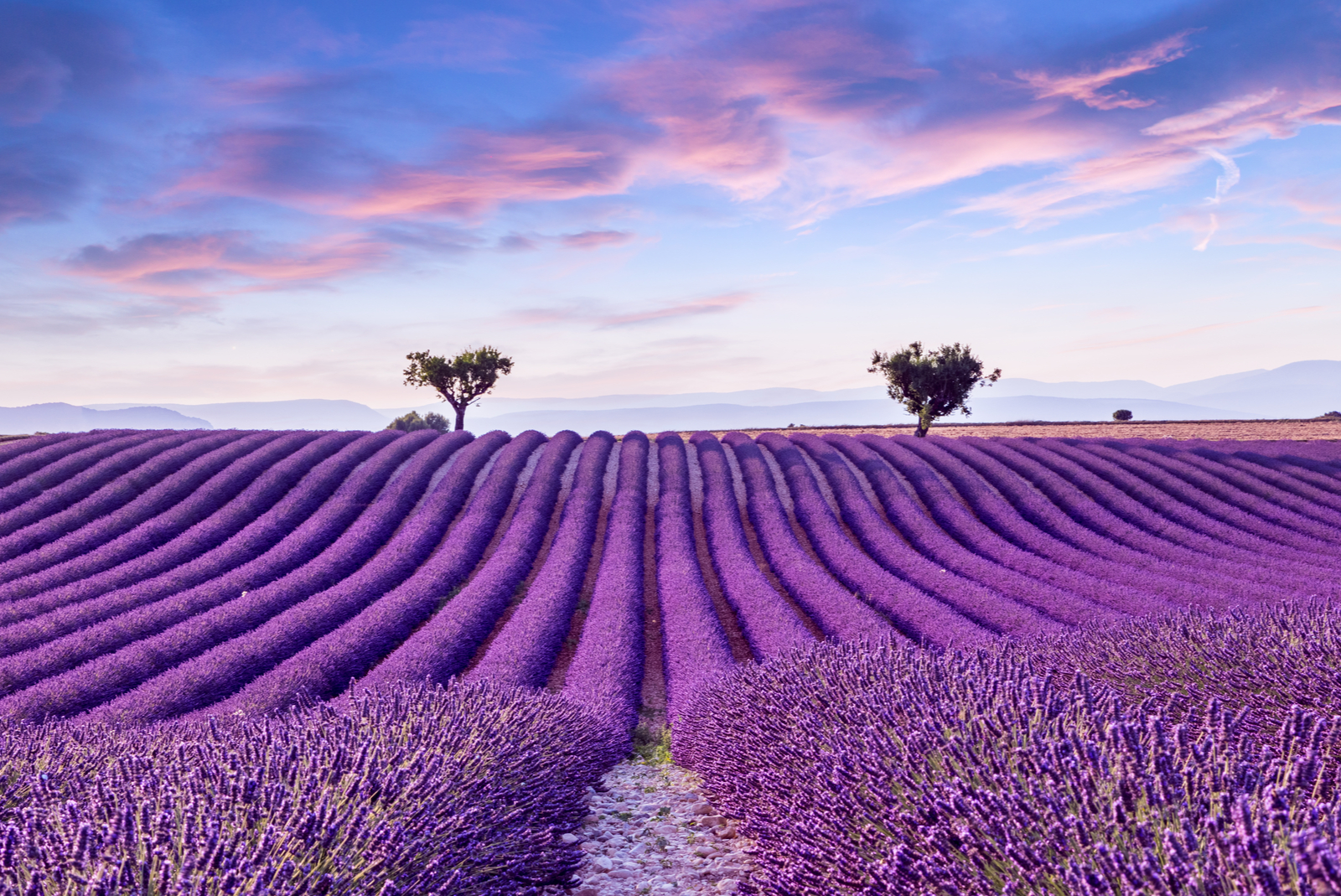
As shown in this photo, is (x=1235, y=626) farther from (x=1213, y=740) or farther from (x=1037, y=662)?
(x=1213, y=740)

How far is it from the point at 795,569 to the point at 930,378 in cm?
1801

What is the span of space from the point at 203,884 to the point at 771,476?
17.1 metres

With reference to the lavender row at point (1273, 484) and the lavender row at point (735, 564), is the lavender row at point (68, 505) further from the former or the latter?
the lavender row at point (1273, 484)

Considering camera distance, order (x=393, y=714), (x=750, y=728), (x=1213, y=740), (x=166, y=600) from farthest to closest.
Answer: (x=166, y=600) < (x=750, y=728) < (x=393, y=714) < (x=1213, y=740)

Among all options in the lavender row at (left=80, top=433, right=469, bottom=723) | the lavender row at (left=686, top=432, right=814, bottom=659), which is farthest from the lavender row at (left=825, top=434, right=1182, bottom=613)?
the lavender row at (left=80, top=433, right=469, bottom=723)

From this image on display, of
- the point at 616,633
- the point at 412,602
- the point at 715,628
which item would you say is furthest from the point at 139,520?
the point at 715,628

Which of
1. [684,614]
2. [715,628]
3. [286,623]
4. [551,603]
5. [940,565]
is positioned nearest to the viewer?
[286,623]

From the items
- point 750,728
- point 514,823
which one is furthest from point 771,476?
point 514,823

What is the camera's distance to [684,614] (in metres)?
10.4

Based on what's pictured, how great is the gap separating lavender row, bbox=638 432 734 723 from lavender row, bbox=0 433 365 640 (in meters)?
7.55

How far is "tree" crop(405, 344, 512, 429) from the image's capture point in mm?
31453

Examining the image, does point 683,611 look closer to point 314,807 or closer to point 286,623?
point 286,623

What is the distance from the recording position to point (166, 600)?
10.2m

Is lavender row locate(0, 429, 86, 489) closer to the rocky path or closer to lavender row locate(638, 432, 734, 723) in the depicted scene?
lavender row locate(638, 432, 734, 723)
